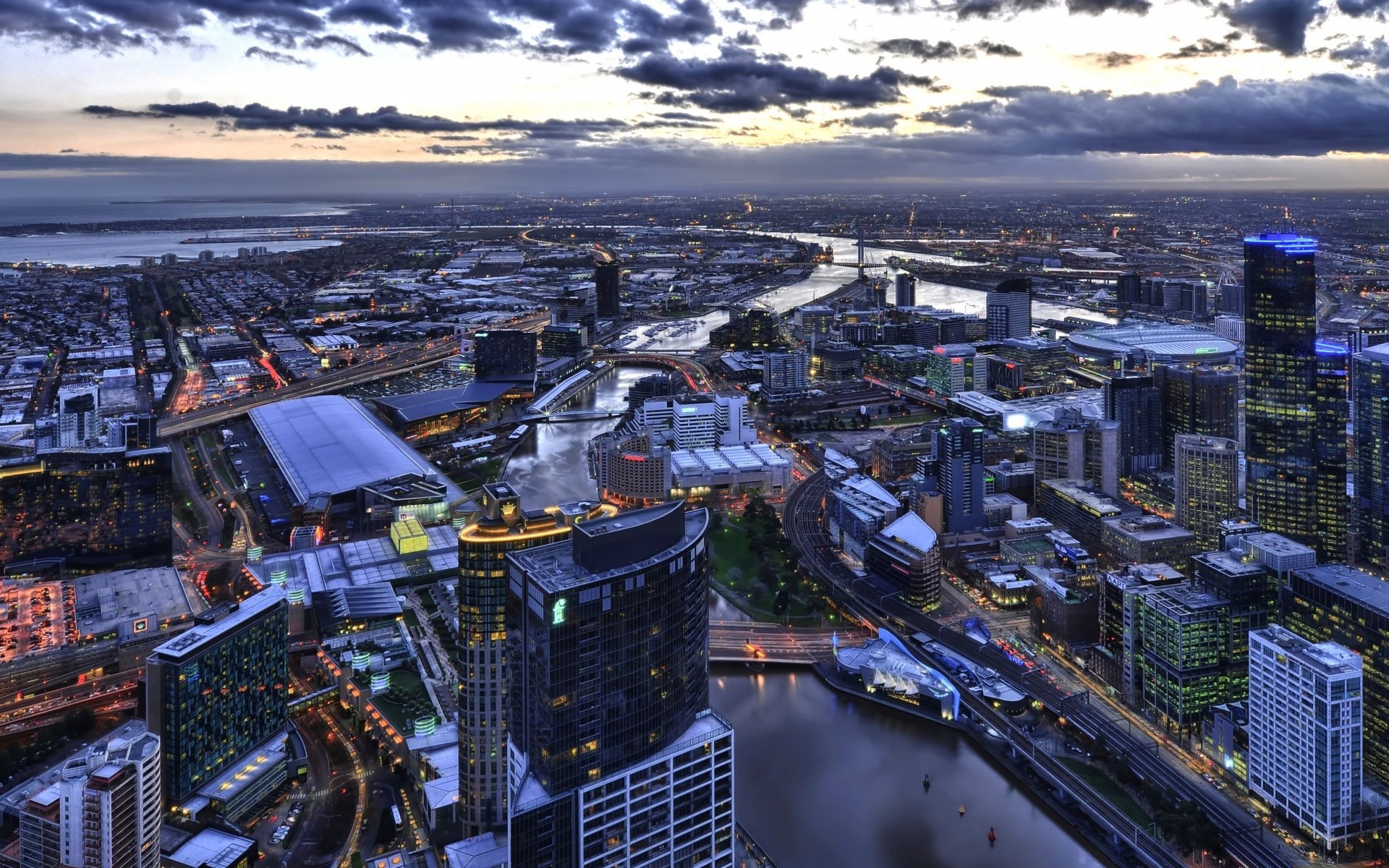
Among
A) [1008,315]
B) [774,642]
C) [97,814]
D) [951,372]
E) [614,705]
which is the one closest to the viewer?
[614,705]

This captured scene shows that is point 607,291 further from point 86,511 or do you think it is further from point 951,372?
point 86,511

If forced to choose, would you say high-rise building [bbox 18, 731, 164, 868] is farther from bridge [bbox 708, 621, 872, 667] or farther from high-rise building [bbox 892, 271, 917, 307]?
high-rise building [bbox 892, 271, 917, 307]

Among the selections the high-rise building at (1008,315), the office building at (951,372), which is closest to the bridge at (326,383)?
the office building at (951,372)

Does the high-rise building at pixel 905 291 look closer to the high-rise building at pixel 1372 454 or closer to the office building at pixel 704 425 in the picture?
the office building at pixel 704 425

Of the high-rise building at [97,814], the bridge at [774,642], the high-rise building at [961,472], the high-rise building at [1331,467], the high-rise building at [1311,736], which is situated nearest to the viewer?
the high-rise building at [97,814]

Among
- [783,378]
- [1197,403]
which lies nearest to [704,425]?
[783,378]

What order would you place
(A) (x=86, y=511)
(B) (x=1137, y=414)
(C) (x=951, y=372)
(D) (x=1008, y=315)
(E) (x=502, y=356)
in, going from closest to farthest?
(A) (x=86, y=511) < (B) (x=1137, y=414) < (C) (x=951, y=372) < (E) (x=502, y=356) < (D) (x=1008, y=315)

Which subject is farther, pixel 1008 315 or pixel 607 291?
pixel 607 291
